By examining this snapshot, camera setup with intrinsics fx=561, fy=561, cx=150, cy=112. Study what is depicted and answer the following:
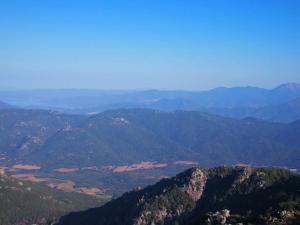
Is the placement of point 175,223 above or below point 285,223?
below

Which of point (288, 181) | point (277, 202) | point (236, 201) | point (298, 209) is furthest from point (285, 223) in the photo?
point (288, 181)

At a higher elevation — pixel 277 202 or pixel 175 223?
pixel 277 202

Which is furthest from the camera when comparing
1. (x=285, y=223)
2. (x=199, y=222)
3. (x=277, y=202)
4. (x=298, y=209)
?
(x=277, y=202)

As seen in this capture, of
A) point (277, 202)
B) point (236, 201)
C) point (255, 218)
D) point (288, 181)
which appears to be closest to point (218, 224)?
point (255, 218)

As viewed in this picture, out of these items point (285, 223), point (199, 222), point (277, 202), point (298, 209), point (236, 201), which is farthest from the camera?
point (236, 201)

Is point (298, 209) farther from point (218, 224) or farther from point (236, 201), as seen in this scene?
point (236, 201)

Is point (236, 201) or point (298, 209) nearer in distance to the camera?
point (298, 209)

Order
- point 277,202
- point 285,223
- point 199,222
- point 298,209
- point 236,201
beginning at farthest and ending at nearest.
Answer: point 236,201, point 277,202, point 199,222, point 298,209, point 285,223

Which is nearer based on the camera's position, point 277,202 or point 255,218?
point 255,218

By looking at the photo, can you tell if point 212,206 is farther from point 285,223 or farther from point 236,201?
point 285,223
